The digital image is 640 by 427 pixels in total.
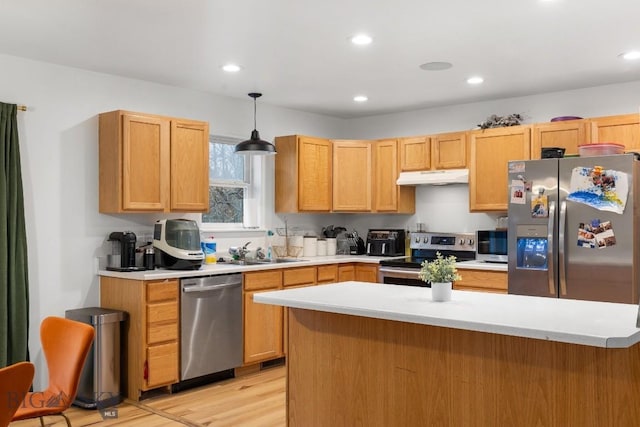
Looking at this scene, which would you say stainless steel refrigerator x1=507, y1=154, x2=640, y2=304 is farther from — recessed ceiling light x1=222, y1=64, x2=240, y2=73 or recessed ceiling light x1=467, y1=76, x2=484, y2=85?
recessed ceiling light x1=222, y1=64, x2=240, y2=73

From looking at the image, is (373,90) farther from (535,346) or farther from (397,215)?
(535,346)

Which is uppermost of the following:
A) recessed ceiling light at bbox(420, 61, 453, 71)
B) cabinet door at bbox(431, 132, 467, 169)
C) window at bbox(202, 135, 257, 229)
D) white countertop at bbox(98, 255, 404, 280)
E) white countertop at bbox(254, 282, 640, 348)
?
recessed ceiling light at bbox(420, 61, 453, 71)

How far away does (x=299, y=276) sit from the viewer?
5.46 meters

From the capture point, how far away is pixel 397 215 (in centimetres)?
643

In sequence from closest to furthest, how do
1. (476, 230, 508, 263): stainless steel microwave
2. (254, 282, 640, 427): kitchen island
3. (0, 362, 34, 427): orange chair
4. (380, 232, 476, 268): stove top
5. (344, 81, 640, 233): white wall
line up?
(0, 362, 34, 427): orange chair, (254, 282, 640, 427): kitchen island, (344, 81, 640, 233): white wall, (476, 230, 508, 263): stainless steel microwave, (380, 232, 476, 268): stove top

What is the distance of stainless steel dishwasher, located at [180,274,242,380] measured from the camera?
458 cm

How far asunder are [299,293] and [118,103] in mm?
2718

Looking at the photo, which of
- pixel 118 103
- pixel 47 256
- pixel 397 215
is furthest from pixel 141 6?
pixel 397 215

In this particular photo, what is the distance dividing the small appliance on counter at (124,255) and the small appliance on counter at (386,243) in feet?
8.31

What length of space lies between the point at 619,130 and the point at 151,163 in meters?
3.67

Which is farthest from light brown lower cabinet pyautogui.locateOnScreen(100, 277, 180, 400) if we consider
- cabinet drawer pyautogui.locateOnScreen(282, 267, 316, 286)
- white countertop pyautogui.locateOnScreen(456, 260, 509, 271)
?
white countertop pyautogui.locateOnScreen(456, 260, 509, 271)

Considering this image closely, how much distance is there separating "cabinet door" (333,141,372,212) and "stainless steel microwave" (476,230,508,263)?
3.90 ft

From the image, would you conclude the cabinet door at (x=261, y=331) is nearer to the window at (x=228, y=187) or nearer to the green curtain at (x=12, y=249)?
the window at (x=228, y=187)

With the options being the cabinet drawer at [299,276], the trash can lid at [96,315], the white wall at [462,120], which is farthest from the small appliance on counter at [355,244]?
the trash can lid at [96,315]
